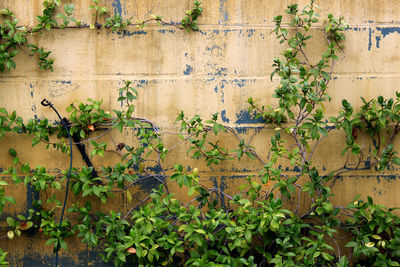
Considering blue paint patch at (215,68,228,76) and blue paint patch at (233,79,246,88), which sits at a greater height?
blue paint patch at (215,68,228,76)

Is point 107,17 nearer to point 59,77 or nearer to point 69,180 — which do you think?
point 59,77

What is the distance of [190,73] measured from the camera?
296cm

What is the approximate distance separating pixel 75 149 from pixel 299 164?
1672 mm

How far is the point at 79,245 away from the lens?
301cm

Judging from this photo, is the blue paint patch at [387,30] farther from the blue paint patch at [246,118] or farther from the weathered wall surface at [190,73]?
the blue paint patch at [246,118]

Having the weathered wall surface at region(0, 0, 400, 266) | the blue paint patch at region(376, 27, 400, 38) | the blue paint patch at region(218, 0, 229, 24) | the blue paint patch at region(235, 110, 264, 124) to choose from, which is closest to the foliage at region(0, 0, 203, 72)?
the weathered wall surface at region(0, 0, 400, 266)

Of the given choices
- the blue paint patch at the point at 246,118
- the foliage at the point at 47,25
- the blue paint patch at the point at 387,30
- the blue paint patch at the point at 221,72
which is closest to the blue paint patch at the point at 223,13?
the foliage at the point at 47,25

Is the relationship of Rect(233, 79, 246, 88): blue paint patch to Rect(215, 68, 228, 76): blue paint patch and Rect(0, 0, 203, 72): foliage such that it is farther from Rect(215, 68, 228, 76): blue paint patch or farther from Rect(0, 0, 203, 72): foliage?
Rect(0, 0, 203, 72): foliage

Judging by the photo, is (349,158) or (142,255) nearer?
(142,255)

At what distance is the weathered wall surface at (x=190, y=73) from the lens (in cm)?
293

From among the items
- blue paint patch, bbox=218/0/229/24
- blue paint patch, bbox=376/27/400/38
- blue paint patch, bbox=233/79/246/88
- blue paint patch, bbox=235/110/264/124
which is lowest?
blue paint patch, bbox=235/110/264/124

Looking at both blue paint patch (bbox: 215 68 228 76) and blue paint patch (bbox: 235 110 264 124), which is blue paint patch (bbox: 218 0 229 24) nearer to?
blue paint patch (bbox: 215 68 228 76)

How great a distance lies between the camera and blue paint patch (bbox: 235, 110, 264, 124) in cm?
296

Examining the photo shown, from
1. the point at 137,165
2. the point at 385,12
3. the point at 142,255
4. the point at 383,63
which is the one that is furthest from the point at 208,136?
the point at 385,12
